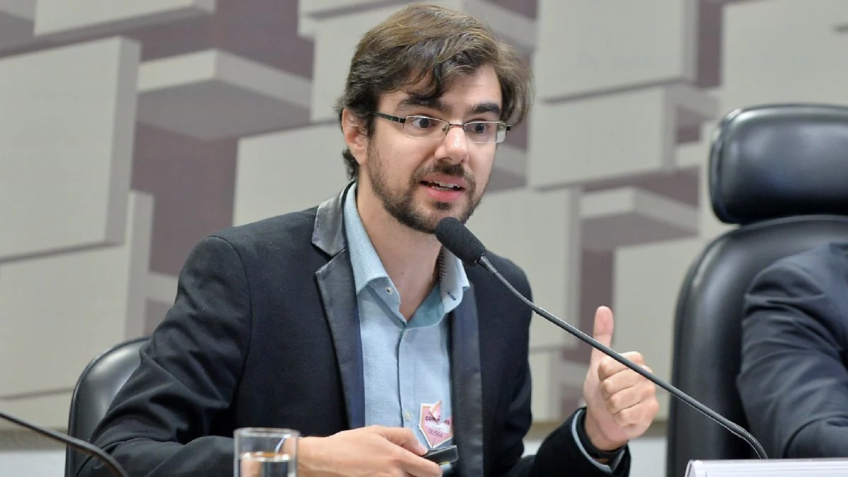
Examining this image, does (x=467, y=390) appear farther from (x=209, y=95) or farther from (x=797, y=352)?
(x=209, y=95)

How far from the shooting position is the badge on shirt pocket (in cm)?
178

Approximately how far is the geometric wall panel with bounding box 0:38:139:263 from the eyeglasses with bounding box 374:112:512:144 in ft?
2.90

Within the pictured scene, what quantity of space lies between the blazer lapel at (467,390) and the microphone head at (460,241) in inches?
13.8

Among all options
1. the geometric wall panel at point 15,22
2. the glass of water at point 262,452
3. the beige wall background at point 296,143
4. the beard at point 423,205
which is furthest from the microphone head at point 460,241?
the geometric wall panel at point 15,22

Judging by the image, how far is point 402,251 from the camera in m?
1.88

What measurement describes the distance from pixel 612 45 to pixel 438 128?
964 mm

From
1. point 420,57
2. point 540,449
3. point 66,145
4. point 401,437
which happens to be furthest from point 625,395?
point 66,145

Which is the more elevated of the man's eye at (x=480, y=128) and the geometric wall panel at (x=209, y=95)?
the geometric wall panel at (x=209, y=95)

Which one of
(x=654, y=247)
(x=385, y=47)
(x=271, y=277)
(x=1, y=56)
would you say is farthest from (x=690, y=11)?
(x=1, y=56)

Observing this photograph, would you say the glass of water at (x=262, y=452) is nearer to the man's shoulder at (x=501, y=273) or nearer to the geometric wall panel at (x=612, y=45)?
the man's shoulder at (x=501, y=273)

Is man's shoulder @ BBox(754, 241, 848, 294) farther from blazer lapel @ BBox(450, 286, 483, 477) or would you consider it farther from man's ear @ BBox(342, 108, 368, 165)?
man's ear @ BBox(342, 108, 368, 165)

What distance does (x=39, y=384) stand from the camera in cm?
245

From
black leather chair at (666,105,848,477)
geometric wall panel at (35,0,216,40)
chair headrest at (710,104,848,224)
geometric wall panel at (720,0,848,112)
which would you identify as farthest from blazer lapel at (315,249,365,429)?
geometric wall panel at (720,0,848,112)

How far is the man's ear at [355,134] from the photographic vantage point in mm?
1939
